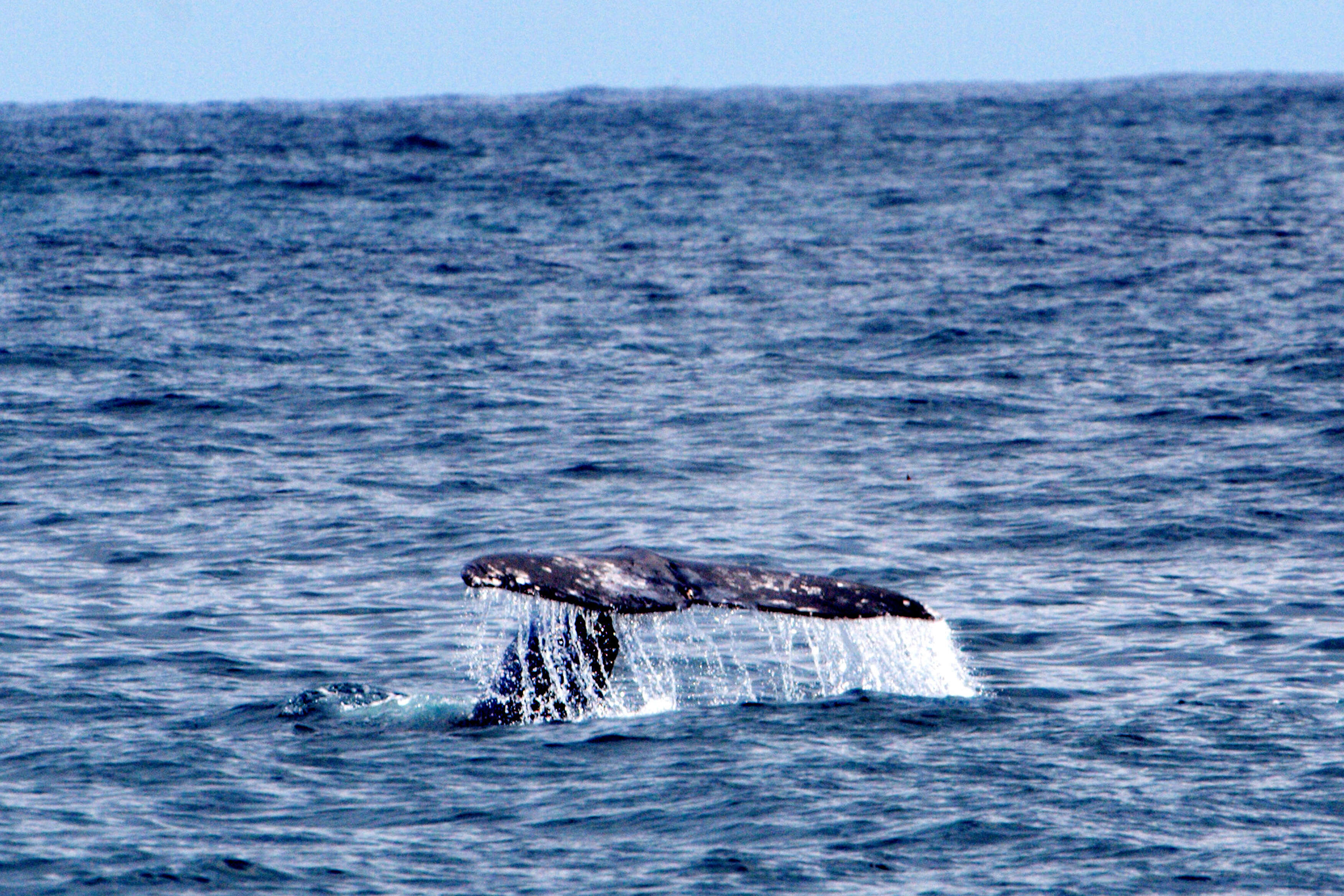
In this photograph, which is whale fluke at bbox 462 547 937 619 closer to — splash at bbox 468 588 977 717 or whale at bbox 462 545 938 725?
whale at bbox 462 545 938 725

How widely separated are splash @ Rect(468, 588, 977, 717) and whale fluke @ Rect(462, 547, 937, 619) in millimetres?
377

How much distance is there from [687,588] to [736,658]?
3.67m

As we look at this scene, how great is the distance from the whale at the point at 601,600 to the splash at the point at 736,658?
0.14 ft

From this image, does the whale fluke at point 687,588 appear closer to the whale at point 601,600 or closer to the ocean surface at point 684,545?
the whale at point 601,600

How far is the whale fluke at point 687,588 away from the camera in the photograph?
32.9 feet

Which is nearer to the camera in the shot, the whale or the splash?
the whale

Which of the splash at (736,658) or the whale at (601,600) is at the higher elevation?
the whale at (601,600)

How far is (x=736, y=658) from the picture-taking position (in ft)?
46.2

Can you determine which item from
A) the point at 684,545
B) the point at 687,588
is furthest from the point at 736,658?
the point at 687,588

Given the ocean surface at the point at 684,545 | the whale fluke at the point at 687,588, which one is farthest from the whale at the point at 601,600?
the ocean surface at the point at 684,545

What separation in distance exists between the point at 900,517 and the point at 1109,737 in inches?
284

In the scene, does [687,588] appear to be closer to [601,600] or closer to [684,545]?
[601,600]

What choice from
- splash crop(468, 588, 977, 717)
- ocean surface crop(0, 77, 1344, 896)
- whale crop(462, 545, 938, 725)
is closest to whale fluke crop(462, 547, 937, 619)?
whale crop(462, 545, 938, 725)

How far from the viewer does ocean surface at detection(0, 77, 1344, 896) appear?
10.1m
